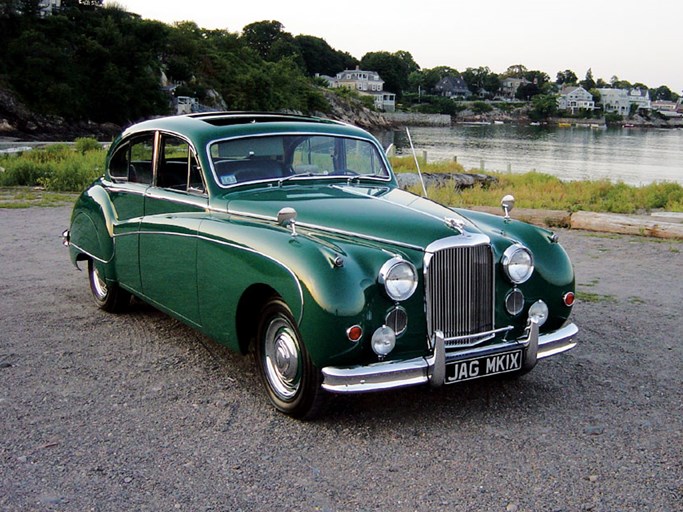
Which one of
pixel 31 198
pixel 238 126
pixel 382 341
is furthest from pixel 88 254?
pixel 31 198

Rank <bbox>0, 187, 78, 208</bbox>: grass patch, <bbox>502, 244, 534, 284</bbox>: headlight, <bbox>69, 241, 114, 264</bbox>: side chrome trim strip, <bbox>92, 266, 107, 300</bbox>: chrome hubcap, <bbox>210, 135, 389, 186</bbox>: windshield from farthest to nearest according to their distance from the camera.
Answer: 1. <bbox>0, 187, 78, 208</bbox>: grass patch
2. <bbox>92, 266, 107, 300</bbox>: chrome hubcap
3. <bbox>69, 241, 114, 264</bbox>: side chrome trim strip
4. <bbox>210, 135, 389, 186</bbox>: windshield
5. <bbox>502, 244, 534, 284</bbox>: headlight

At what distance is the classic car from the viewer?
4039 millimetres

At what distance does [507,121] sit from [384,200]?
170366 mm

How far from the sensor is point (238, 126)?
18.1 feet

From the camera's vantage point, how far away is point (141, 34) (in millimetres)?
75125

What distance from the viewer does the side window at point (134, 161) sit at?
607cm

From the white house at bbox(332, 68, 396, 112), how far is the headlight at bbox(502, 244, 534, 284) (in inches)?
6034

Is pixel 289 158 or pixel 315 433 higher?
pixel 289 158

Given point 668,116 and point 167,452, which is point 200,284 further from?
point 668,116

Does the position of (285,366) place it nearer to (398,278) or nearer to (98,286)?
(398,278)

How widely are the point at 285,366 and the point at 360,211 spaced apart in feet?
3.70

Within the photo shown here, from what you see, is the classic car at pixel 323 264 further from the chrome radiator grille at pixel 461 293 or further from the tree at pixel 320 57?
the tree at pixel 320 57

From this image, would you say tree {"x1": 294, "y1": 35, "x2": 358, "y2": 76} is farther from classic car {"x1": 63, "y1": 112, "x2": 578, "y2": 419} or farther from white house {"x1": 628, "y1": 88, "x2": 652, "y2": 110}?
classic car {"x1": 63, "y1": 112, "x2": 578, "y2": 419}

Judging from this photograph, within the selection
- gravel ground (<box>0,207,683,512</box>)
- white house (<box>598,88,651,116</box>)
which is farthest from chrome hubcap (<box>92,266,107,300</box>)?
white house (<box>598,88,651,116</box>)
